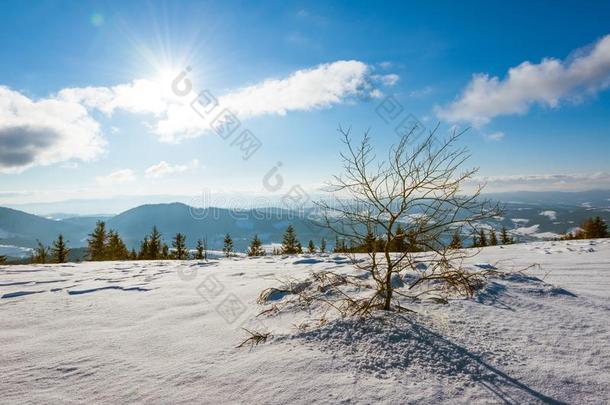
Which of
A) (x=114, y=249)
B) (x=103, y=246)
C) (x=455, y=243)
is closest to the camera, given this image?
(x=455, y=243)

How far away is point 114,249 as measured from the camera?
122 ft

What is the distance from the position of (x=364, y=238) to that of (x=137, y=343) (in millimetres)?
2609

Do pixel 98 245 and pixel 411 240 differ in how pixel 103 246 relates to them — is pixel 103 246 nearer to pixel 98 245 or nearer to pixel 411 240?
pixel 98 245

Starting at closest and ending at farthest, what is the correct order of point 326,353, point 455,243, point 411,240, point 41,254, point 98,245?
point 326,353, point 411,240, point 455,243, point 41,254, point 98,245

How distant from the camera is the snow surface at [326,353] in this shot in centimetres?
198

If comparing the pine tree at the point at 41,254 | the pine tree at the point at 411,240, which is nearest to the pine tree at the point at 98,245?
the pine tree at the point at 41,254

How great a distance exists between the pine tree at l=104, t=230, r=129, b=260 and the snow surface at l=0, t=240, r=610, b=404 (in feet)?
124

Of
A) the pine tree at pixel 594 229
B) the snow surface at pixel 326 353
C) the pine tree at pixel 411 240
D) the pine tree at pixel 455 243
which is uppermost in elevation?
the pine tree at pixel 411 240

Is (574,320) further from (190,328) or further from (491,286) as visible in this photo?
(190,328)

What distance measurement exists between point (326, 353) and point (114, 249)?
139ft

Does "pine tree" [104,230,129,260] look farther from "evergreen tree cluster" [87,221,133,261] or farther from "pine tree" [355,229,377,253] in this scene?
"pine tree" [355,229,377,253]

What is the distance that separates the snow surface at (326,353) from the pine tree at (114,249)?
37.8 metres

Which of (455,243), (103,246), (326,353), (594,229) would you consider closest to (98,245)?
(103,246)

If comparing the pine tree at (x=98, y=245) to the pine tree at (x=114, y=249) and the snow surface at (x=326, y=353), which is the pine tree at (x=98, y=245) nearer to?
the pine tree at (x=114, y=249)
